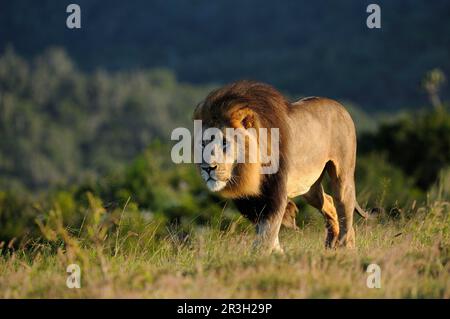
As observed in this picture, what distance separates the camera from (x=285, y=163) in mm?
7852

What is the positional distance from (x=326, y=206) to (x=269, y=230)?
1.51 meters

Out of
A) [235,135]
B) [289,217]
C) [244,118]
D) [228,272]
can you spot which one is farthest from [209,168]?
[289,217]

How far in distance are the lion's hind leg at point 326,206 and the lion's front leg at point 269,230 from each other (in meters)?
1.24

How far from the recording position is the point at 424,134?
38906mm

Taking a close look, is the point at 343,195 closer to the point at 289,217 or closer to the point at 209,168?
the point at 289,217

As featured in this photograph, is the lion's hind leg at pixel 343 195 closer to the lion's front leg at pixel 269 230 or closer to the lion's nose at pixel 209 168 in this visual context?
the lion's front leg at pixel 269 230

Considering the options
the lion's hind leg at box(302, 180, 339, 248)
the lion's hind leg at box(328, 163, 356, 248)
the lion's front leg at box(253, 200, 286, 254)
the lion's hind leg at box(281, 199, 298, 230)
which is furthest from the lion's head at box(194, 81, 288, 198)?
the lion's hind leg at box(302, 180, 339, 248)

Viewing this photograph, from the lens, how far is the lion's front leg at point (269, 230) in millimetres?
7480

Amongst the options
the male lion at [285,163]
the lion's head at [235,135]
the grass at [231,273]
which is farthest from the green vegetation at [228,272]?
the lion's head at [235,135]

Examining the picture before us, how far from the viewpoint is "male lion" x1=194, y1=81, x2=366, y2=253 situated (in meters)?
7.57

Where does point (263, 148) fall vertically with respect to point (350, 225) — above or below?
above
